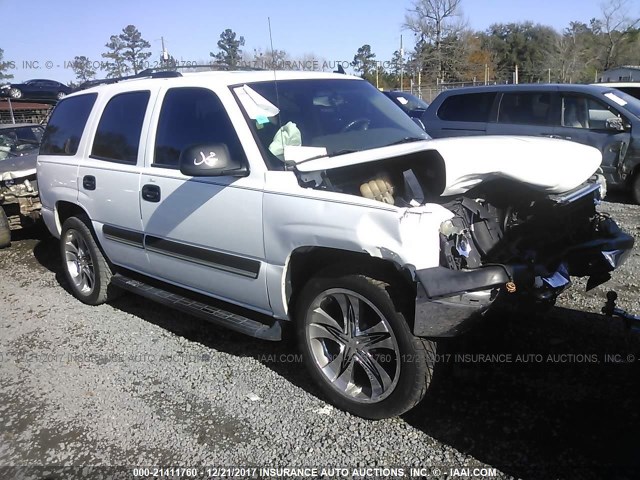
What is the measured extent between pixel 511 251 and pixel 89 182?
3437 millimetres

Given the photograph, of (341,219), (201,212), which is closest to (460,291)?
(341,219)

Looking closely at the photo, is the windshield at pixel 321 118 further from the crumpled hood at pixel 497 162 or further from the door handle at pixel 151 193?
the door handle at pixel 151 193

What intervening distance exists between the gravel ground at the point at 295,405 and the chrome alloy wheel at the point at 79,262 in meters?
0.58

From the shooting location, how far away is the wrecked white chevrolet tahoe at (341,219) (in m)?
2.70

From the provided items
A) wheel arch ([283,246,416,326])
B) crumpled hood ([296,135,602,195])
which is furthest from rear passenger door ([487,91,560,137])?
wheel arch ([283,246,416,326])

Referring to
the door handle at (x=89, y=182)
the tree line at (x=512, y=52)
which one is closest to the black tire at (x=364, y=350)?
the door handle at (x=89, y=182)

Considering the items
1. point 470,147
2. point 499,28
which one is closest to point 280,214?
point 470,147

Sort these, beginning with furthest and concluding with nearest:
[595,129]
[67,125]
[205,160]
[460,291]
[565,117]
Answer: [565,117] → [595,129] → [67,125] → [205,160] → [460,291]

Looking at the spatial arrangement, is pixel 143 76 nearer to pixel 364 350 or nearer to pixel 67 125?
pixel 67 125

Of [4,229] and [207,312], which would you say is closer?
[207,312]

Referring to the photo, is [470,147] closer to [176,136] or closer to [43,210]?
[176,136]

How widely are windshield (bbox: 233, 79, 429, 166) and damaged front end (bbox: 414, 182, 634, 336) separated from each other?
909 mm

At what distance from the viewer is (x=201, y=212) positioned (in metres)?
3.49

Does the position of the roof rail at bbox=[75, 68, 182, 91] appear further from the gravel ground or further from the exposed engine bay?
the gravel ground
